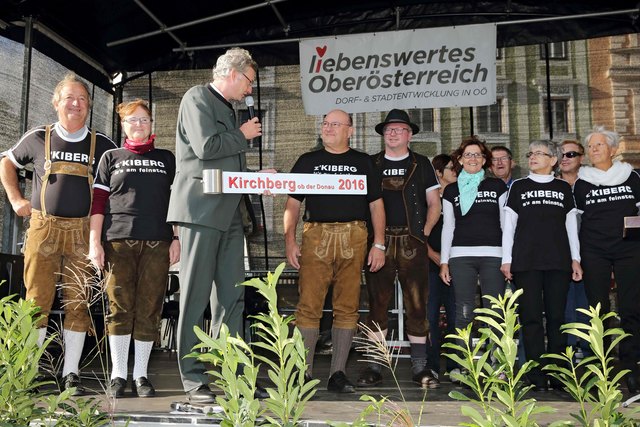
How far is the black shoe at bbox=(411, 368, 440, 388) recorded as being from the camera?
380 cm

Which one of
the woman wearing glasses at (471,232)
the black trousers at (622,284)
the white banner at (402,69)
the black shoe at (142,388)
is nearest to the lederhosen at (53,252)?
the black shoe at (142,388)

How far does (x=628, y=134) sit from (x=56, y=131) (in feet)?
15.9

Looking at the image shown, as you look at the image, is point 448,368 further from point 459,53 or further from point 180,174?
point 459,53

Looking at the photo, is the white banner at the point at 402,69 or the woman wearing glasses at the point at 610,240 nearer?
the woman wearing glasses at the point at 610,240

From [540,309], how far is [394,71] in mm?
2852

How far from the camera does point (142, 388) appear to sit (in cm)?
333

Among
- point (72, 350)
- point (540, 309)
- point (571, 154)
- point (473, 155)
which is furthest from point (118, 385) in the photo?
point (571, 154)

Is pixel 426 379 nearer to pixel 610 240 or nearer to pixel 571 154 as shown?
pixel 610 240

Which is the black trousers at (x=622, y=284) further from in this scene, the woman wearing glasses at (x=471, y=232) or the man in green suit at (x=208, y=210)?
the man in green suit at (x=208, y=210)

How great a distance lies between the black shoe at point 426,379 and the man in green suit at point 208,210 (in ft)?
4.06

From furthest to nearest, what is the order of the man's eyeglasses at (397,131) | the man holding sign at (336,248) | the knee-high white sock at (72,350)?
the man's eyeglasses at (397,131), the man holding sign at (336,248), the knee-high white sock at (72,350)

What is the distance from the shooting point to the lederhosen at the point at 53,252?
3438 millimetres

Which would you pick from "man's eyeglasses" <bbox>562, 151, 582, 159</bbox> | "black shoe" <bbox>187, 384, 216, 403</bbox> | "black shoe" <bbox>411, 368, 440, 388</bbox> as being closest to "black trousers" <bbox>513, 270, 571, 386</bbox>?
"black shoe" <bbox>411, 368, 440, 388</bbox>

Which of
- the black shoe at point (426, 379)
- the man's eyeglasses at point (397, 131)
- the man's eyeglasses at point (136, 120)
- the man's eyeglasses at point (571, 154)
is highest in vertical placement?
the man's eyeglasses at point (397, 131)
